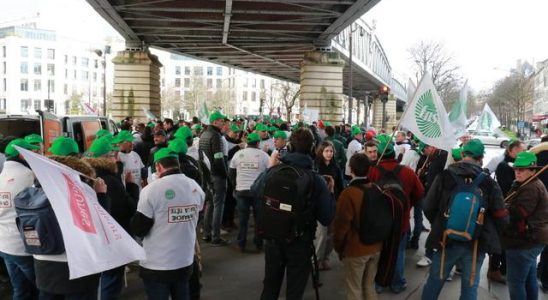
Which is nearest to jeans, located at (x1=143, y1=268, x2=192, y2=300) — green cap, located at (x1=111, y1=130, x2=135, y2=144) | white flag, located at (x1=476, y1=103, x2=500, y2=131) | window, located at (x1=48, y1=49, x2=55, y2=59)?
green cap, located at (x1=111, y1=130, x2=135, y2=144)

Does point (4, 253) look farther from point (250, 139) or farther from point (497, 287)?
point (497, 287)

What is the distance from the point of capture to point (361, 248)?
446 centimetres

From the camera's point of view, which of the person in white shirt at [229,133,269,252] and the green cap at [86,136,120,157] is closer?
the green cap at [86,136,120,157]

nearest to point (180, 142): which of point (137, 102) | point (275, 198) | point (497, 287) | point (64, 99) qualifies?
point (275, 198)

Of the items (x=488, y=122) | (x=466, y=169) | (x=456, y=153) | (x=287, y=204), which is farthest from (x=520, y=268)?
(x=488, y=122)

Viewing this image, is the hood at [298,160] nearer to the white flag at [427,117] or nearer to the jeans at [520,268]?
the white flag at [427,117]

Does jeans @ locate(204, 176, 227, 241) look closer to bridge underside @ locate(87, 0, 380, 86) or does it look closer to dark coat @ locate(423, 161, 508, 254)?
dark coat @ locate(423, 161, 508, 254)

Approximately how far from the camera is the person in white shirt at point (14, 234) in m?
4.02

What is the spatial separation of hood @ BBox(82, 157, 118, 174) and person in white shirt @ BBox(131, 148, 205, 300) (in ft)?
1.74

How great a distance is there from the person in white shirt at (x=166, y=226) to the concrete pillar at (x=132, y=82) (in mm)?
25895

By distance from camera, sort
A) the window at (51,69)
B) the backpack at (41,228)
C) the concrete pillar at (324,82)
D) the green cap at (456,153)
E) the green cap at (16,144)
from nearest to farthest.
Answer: the backpack at (41,228) < the green cap at (16,144) < the green cap at (456,153) < the concrete pillar at (324,82) < the window at (51,69)

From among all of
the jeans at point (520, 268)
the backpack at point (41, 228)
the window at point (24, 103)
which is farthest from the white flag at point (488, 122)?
the window at point (24, 103)

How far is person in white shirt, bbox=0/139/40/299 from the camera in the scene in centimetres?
402

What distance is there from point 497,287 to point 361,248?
2775mm
